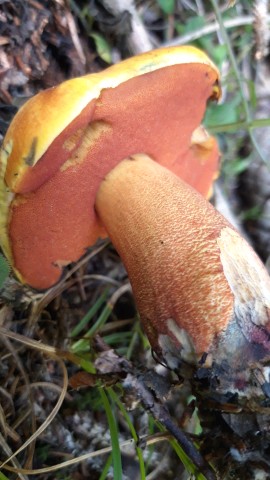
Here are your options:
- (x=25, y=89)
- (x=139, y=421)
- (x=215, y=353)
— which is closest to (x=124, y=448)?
(x=139, y=421)

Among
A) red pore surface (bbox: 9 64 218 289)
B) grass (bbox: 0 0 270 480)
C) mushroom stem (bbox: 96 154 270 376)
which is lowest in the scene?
grass (bbox: 0 0 270 480)

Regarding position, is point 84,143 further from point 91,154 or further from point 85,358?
point 85,358

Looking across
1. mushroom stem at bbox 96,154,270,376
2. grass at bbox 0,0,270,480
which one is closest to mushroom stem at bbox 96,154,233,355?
mushroom stem at bbox 96,154,270,376

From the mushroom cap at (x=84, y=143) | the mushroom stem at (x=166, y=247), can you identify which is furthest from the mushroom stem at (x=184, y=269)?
the mushroom cap at (x=84, y=143)

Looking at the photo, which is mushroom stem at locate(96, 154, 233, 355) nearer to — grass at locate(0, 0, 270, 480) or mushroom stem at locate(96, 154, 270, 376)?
mushroom stem at locate(96, 154, 270, 376)

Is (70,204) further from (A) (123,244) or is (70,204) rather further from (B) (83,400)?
(B) (83,400)

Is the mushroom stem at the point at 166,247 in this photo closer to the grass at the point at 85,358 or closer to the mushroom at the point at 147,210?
the mushroom at the point at 147,210

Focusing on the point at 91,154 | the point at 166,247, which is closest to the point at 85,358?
the point at 166,247
